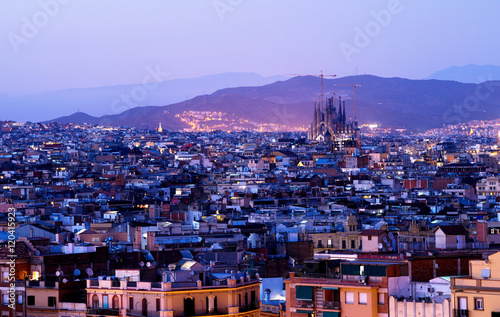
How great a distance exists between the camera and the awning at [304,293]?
22.9 metres

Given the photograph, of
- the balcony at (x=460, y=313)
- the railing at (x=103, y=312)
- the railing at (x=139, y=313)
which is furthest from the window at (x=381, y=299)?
the railing at (x=103, y=312)

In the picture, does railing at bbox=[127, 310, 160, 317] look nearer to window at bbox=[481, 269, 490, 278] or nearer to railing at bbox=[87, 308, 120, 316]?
railing at bbox=[87, 308, 120, 316]

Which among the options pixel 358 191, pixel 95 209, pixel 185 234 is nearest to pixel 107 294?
pixel 185 234

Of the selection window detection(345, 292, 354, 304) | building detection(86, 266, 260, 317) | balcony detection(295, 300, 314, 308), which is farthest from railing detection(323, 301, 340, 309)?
building detection(86, 266, 260, 317)

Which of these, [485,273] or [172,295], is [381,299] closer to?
[485,273]

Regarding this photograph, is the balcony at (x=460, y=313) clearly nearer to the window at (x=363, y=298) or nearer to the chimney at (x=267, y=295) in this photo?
the window at (x=363, y=298)

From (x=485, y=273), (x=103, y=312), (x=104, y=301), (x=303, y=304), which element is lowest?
(x=103, y=312)

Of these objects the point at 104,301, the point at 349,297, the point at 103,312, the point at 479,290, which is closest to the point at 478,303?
the point at 479,290

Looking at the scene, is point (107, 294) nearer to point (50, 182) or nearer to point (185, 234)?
point (185, 234)

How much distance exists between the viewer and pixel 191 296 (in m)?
25.5

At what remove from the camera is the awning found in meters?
22.9

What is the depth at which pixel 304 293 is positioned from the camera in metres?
23.0

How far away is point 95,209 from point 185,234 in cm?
2371

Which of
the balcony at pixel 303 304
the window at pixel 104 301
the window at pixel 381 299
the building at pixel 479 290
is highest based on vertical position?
the building at pixel 479 290
